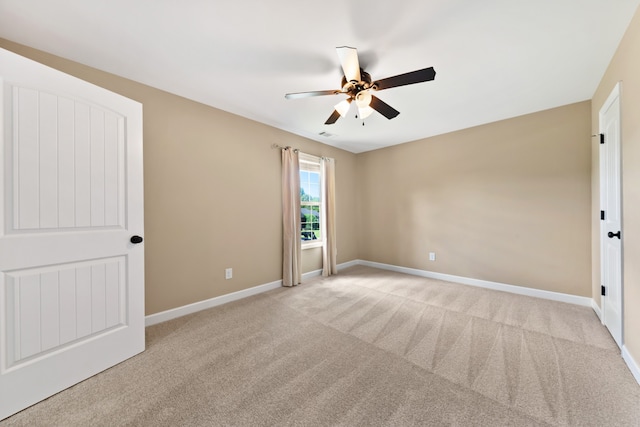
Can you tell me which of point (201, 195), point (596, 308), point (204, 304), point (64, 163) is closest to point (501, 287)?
point (596, 308)

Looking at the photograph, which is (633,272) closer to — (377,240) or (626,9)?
(626,9)

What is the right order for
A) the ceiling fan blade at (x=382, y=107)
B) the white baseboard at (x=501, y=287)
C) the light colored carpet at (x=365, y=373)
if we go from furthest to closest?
1. the white baseboard at (x=501, y=287)
2. the ceiling fan blade at (x=382, y=107)
3. the light colored carpet at (x=365, y=373)

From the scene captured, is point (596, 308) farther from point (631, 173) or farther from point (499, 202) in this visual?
point (631, 173)

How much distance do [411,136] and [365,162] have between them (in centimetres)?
116

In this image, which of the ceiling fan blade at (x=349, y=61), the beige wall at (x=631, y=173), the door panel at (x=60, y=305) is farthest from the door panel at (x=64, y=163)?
the beige wall at (x=631, y=173)

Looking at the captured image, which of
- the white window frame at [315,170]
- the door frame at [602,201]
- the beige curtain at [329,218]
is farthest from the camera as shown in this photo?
the beige curtain at [329,218]

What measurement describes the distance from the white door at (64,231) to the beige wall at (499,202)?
4.01 m

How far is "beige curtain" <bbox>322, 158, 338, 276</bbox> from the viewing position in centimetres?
429

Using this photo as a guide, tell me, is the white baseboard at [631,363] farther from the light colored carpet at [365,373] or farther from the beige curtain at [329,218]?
the beige curtain at [329,218]

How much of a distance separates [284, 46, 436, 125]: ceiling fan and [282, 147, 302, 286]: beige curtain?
1390 mm

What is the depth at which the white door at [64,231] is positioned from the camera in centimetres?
141

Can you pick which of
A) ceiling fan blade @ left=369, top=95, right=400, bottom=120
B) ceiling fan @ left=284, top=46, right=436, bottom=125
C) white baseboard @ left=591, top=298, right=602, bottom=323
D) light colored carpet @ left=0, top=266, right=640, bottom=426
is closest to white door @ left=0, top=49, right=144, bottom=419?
light colored carpet @ left=0, top=266, right=640, bottom=426

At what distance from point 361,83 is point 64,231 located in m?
2.47

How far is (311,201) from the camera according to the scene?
432cm
